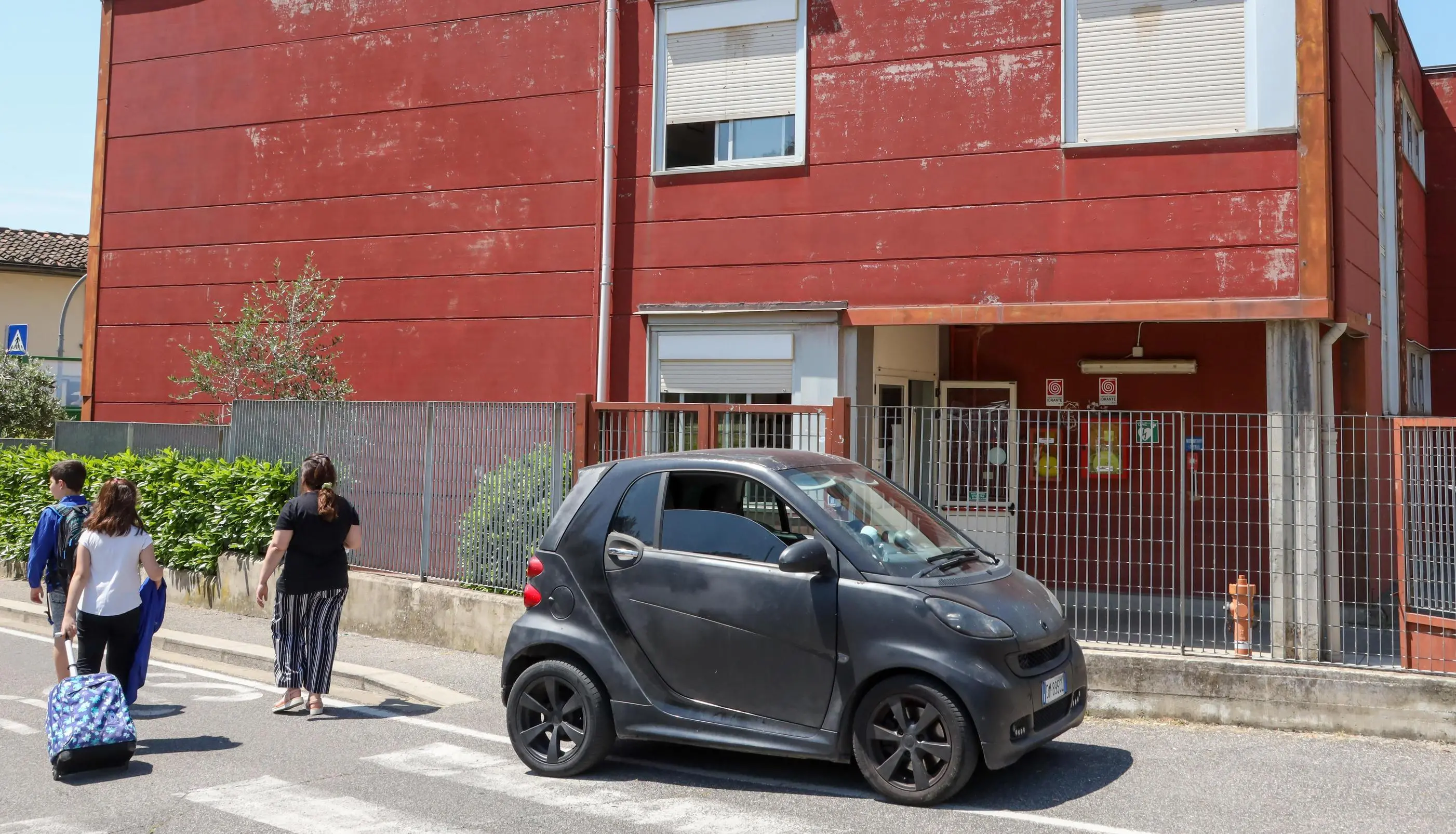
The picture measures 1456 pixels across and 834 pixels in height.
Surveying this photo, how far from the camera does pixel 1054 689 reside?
20.4 feet

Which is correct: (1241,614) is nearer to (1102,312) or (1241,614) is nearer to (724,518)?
(1102,312)

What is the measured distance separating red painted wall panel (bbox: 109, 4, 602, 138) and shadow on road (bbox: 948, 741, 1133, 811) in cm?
890

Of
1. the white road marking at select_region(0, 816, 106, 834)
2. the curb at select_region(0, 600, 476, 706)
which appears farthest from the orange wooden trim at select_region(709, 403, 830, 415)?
the white road marking at select_region(0, 816, 106, 834)

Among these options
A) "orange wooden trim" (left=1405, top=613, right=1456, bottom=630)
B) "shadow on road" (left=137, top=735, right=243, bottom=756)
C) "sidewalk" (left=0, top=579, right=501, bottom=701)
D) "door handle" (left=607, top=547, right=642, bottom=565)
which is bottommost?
"shadow on road" (left=137, top=735, right=243, bottom=756)

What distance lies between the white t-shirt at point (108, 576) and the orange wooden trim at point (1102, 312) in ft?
22.0

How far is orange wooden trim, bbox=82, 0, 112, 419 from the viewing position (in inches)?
645

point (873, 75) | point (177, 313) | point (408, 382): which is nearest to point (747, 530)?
point (873, 75)

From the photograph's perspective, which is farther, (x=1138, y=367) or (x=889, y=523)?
(x=1138, y=367)

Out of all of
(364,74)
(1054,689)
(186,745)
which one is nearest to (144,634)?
(186,745)

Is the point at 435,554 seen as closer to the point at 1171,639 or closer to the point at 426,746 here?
the point at 426,746

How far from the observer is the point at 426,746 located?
745 cm

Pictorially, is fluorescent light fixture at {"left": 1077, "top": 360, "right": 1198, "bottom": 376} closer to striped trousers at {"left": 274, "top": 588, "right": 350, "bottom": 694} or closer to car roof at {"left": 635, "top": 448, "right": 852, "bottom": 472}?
car roof at {"left": 635, "top": 448, "right": 852, "bottom": 472}

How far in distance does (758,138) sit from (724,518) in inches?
263

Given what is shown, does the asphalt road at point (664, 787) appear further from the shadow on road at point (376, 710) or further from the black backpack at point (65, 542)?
the black backpack at point (65, 542)
